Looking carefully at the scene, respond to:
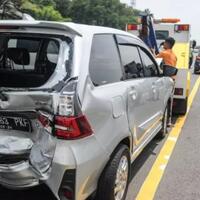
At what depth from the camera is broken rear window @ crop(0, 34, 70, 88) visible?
4.14m

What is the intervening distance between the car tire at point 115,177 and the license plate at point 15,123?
87cm

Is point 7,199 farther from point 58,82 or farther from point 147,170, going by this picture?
point 147,170

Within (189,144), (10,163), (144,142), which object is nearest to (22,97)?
(10,163)

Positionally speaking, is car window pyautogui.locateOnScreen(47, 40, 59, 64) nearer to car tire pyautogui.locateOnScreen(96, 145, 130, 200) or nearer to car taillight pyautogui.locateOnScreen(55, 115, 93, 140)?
car taillight pyautogui.locateOnScreen(55, 115, 93, 140)

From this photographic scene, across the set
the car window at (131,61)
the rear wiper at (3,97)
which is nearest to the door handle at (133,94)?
the car window at (131,61)

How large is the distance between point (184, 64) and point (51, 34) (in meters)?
6.68

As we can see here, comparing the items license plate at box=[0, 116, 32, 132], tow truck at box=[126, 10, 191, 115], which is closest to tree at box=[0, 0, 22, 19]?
tow truck at box=[126, 10, 191, 115]

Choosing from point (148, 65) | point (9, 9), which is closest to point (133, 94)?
point (148, 65)

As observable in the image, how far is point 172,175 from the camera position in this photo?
18.5 feet

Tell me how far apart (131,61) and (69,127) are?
6.38 ft

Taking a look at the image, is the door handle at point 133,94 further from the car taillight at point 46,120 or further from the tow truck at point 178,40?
the tow truck at point 178,40

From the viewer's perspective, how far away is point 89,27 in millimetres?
4113

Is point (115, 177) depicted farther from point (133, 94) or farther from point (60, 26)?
point (60, 26)

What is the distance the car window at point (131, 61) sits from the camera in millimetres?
4750
